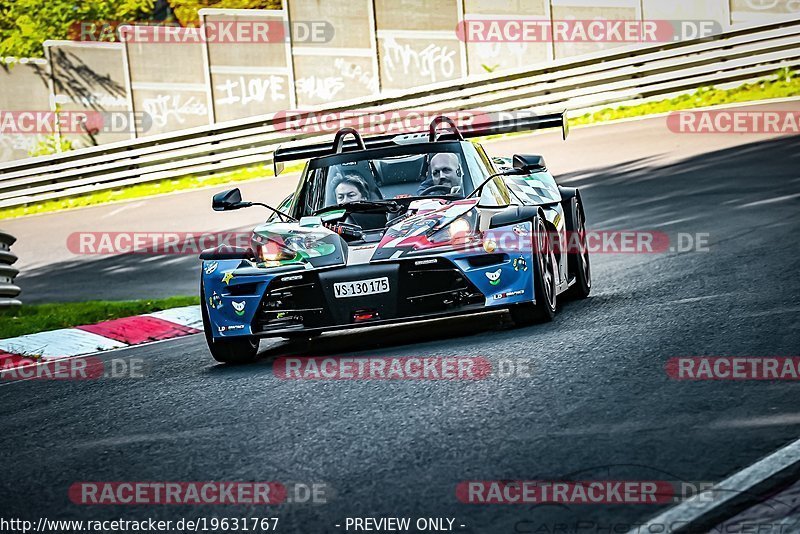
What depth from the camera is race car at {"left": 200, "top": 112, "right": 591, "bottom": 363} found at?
752cm

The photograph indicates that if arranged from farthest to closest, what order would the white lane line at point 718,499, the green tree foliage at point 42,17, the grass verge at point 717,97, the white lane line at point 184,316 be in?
the green tree foliage at point 42,17 → the grass verge at point 717,97 → the white lane line at point 184,316 → the white lane line at point 718,499

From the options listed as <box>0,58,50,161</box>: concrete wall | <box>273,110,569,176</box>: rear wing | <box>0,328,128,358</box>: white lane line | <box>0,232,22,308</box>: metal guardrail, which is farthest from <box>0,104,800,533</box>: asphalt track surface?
<box>0,58,50,161</box>: concrete wall

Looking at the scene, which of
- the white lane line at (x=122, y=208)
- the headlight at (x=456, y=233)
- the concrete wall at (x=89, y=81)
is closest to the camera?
the headlight at (x=456, y=233)

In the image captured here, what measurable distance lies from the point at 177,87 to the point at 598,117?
9.26 metres

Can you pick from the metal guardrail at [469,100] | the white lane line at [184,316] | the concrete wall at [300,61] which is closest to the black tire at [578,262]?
the white lane line at [184,316]

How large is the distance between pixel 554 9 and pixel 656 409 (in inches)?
753

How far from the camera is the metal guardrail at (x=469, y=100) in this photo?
20.7 metres

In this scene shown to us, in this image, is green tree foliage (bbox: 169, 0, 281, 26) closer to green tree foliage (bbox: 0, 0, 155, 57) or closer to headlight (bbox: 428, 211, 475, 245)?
green tree foliage (bbox: 0, 0, 155, 57)

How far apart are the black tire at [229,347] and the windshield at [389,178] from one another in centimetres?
125

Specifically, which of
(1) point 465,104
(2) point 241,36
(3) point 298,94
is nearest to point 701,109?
(1) point 465,104

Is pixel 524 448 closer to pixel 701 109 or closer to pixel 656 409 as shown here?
pixel 656 409

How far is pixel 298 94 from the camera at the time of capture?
83.5 ft

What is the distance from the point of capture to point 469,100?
22.7 meters

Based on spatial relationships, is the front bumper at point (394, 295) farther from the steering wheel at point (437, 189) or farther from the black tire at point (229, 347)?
the steering wheel at point (437, 189)
